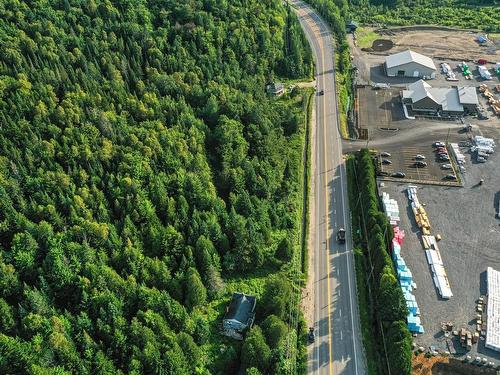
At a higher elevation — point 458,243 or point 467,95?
point 467,95

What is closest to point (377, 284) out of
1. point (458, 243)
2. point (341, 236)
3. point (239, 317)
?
point (341, 236)

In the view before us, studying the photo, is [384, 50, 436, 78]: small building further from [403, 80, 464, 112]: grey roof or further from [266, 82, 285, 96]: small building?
[266, 82, 285, 96]: small building

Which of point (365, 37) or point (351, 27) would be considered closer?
point (365, 37)

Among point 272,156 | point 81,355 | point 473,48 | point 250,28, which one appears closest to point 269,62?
point 250,28

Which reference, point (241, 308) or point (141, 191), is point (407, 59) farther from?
point (241, 308)

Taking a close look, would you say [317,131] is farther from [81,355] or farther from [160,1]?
[81,355]

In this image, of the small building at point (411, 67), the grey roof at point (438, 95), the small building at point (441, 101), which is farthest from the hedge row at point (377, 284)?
the small building at point (411, 67)
